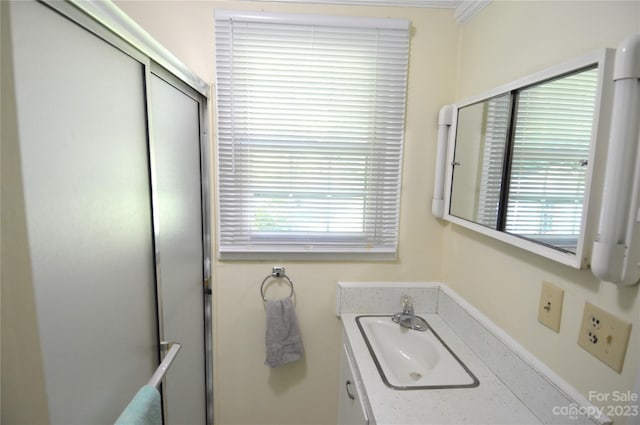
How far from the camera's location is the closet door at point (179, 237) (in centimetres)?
105

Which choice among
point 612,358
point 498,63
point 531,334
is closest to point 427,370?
point 531,334

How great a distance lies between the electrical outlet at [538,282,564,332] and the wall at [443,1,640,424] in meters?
0.02

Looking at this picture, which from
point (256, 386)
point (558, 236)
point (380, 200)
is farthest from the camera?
point (256, 386)

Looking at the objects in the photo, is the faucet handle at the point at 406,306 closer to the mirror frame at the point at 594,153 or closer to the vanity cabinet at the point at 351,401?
the vanity cabinet at the point at 351,401

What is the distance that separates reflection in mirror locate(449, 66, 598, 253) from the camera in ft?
2.58

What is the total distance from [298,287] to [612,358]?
1205mm

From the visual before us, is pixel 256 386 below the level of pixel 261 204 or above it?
below

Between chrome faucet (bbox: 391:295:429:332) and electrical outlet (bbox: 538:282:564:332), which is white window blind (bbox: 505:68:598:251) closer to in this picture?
electrical outlet (bbox: 538:282:564:332)

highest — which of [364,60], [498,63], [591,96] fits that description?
[364,60]

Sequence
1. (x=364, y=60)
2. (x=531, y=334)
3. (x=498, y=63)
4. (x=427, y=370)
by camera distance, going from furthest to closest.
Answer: (x=364, y=60)
(x=427, y=370)
(x=498, y=63)
(x=531, y=334)

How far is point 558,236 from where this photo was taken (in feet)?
2.74

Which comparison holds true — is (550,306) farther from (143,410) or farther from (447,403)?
(143,410)

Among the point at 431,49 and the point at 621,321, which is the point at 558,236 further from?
the point at 431,49

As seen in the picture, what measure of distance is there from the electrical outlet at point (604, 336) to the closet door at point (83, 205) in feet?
4.17
